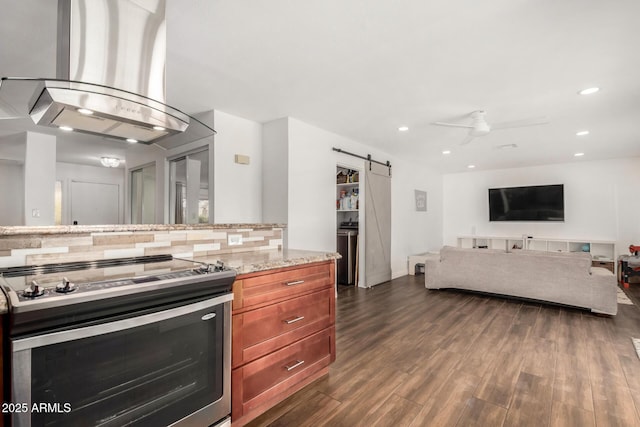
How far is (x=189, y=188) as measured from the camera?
4.09 meters

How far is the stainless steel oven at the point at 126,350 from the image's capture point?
38.4 inches

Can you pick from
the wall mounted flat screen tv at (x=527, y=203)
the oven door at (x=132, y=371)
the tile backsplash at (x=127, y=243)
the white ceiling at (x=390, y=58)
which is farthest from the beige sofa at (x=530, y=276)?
the oven door at (x=132, y=371)

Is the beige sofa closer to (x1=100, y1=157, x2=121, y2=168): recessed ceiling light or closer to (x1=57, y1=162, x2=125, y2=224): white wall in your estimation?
(x1=100, y1=157, x2=121, y2=168): recessed ceiling light

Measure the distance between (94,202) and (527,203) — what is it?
9.95 meters

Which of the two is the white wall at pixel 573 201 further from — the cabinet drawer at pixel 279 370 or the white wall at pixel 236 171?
the cabinet drawer at pixel 279 370

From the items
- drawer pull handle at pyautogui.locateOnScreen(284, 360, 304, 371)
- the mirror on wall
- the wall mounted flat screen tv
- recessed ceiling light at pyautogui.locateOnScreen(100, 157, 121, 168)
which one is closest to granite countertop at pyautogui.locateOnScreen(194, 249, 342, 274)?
drawer pull handle at pyautogui.locateOnScreen(284, 360, 304, 371)

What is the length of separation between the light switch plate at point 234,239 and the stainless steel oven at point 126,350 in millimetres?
670

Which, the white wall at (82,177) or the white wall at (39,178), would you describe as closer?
the white wall at (39,178)

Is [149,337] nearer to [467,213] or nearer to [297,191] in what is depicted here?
[297,191]

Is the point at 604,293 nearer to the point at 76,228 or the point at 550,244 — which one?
the point at 550,244

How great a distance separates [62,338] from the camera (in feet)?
3.34

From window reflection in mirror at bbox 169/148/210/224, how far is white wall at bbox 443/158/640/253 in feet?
22.4

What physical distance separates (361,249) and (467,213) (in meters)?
4.54

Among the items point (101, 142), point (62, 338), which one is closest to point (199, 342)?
point (62, 338)
